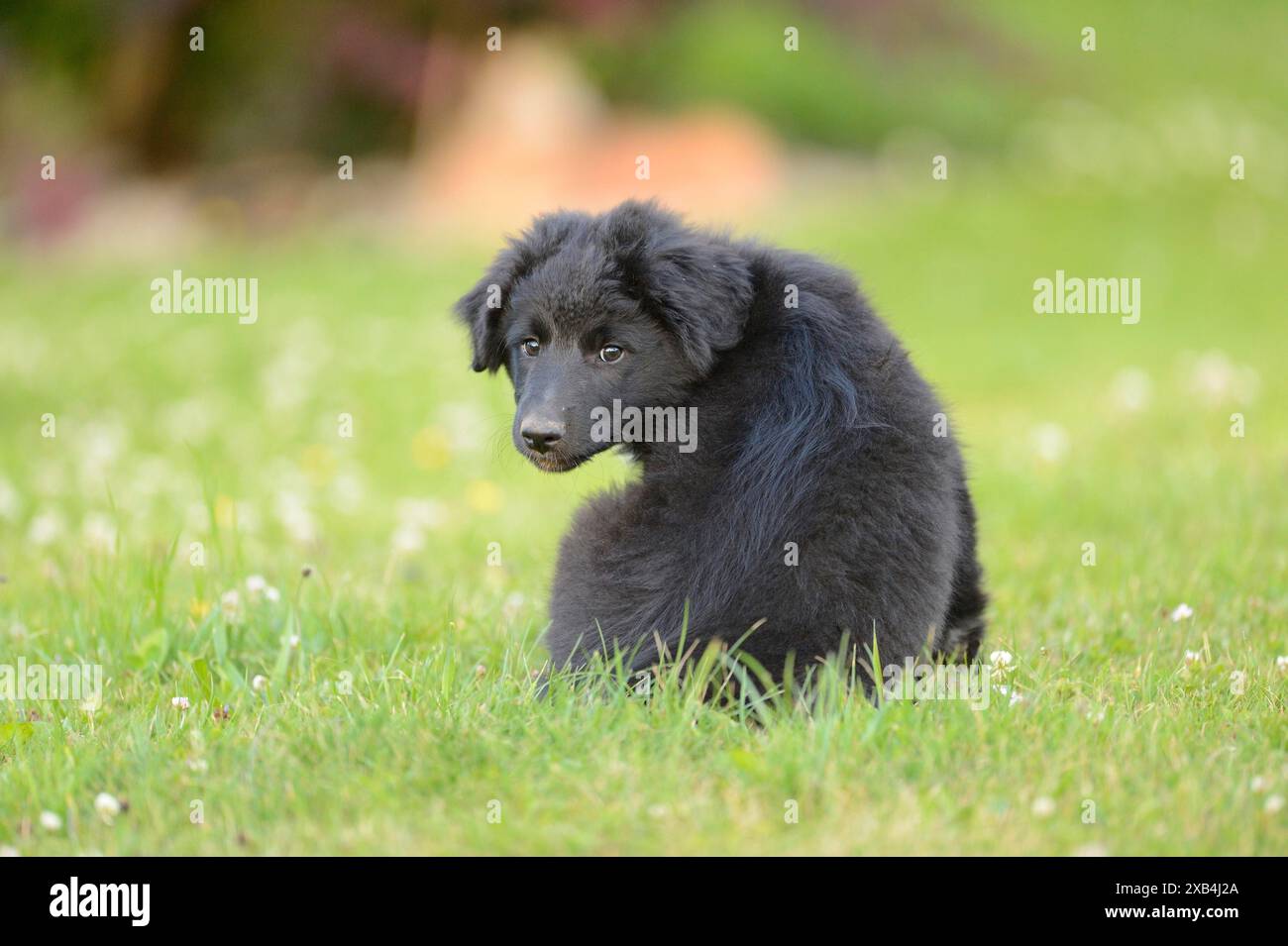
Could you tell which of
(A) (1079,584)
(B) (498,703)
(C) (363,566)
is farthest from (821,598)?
(C) (363,566)

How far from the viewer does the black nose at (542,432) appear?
3.93m

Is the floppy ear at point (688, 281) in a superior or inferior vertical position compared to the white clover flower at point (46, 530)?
superior

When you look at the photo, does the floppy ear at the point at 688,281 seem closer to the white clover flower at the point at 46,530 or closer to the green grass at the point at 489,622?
the green grass at the point at 489,622

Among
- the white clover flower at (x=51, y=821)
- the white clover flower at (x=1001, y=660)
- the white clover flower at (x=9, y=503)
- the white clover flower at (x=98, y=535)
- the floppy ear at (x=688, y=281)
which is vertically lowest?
the white clover flower at (x=51, y=821)

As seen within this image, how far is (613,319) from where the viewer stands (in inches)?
159

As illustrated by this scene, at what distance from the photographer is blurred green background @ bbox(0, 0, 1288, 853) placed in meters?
4.85

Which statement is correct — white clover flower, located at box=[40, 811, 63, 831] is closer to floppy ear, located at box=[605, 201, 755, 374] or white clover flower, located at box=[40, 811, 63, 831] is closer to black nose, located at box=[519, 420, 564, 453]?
black nose, located at box=[519, 420, 564, 453]

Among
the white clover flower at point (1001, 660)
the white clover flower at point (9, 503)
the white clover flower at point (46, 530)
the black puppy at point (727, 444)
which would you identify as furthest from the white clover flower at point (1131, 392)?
the white clover flower at point (9, 503)

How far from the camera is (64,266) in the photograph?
603 inches

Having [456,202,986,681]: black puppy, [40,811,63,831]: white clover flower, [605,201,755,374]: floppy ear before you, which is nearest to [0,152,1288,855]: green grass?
[40,811,63,831]: white clover flower

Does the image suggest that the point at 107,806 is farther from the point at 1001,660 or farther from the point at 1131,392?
the point at 1131,392

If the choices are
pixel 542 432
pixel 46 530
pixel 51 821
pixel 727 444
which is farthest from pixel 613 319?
pixel 46 530
